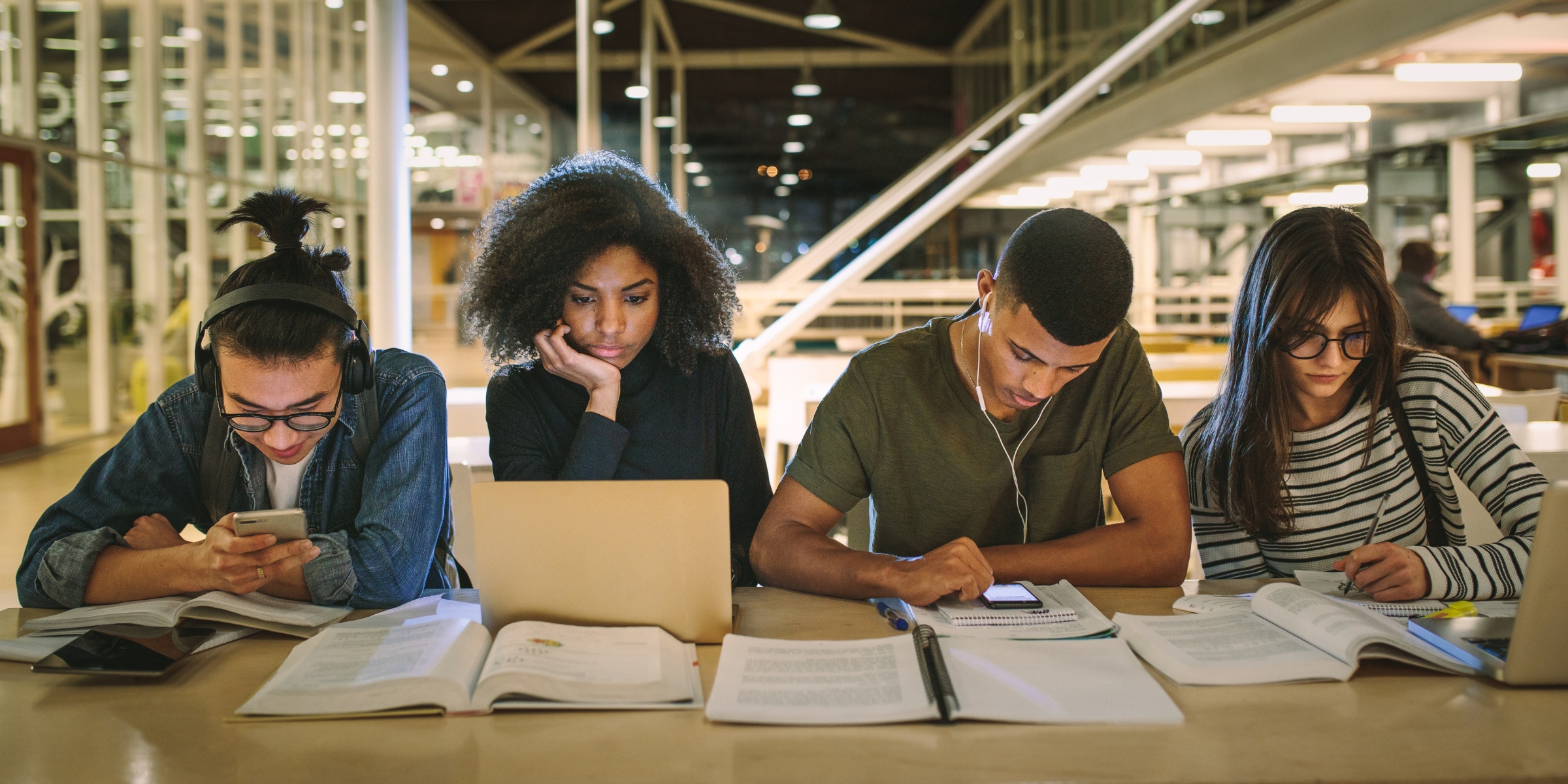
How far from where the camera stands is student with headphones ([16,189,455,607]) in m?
1.40

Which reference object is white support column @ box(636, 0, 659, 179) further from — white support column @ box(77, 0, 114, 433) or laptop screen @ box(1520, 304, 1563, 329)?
laptop screen @ box(1520, 304, 1563, 329)

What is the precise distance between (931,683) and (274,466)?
1120 mm

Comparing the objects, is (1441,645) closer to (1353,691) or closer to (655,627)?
(1353,691)

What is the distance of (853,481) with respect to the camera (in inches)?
66.9

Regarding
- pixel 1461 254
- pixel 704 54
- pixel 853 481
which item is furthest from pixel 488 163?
pixel 853 481

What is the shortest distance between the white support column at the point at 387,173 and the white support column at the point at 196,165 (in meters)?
6.97

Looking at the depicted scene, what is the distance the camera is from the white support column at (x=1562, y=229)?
311 inches

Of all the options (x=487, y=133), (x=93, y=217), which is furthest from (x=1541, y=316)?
(x=487, y=133)

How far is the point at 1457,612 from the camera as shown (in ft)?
4.43

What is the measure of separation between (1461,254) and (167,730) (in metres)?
9.41

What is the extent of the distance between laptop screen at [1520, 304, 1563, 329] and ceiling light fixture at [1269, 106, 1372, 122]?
71.1 inches

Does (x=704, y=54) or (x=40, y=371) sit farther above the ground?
(x=704, y=54)

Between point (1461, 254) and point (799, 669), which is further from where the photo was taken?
point (1461, 254)

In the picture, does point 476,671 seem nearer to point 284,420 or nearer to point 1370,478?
point 284,420
